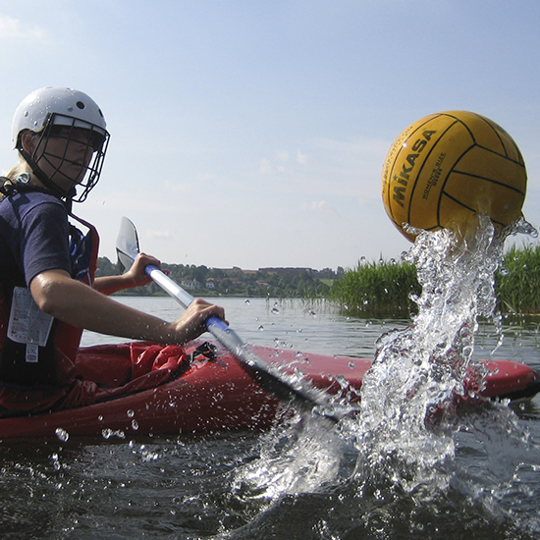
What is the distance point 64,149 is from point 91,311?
3.33ft

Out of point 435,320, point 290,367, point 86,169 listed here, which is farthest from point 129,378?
point 435,320

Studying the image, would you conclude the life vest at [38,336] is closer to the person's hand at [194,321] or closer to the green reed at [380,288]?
the person's hand at [194,321]

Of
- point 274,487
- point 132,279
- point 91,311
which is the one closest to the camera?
point 91,311

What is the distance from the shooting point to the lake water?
161 centimetres

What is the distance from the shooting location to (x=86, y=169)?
8.00ft

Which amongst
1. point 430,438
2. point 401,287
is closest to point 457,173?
point 430,438

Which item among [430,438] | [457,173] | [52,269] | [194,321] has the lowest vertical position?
[430,438]

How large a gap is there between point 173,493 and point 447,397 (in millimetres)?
1377

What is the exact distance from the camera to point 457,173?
2.63 m

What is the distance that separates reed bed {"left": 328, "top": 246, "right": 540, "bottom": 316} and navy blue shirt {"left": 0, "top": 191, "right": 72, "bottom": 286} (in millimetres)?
7202

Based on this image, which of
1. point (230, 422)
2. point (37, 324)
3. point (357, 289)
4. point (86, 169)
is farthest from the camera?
point (357, 289)

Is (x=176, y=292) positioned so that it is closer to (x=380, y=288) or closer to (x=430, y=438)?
(x=430, y=438)

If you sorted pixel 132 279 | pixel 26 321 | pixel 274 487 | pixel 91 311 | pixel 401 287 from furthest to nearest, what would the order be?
pixel 401 287
pixel 132 279
pixel 26 321
pixel 274 487
pixel 91 311

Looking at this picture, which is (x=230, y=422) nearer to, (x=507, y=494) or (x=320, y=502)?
(x=320, y=502)
